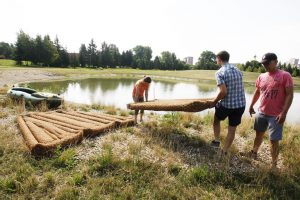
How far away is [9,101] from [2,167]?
27.0 ft

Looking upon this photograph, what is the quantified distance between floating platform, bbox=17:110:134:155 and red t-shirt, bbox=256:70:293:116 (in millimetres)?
4364

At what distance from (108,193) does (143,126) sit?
4.15 metres

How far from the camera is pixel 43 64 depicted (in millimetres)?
68312

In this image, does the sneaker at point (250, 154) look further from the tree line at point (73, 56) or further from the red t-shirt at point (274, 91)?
the tree line at point (73, 56)

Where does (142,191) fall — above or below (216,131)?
below

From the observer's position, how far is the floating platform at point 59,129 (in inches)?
219

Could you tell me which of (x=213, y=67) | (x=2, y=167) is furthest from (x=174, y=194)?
(x=213, y=67)

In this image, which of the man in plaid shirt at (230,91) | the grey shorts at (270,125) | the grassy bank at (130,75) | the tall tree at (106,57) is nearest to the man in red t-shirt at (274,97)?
the grey shorts at (270,125)

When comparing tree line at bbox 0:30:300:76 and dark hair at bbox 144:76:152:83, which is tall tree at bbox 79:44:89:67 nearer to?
tree line at bbox 0:30:300:76

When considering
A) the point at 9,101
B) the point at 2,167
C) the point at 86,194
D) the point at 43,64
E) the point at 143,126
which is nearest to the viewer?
the point at 86,194

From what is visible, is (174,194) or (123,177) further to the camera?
(123,177)

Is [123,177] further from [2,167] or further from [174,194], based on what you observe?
[2,167]

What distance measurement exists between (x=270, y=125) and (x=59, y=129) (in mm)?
5434

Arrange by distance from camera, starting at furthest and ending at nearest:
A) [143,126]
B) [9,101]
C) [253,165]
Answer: [9,101], [143,126], [253,165]
